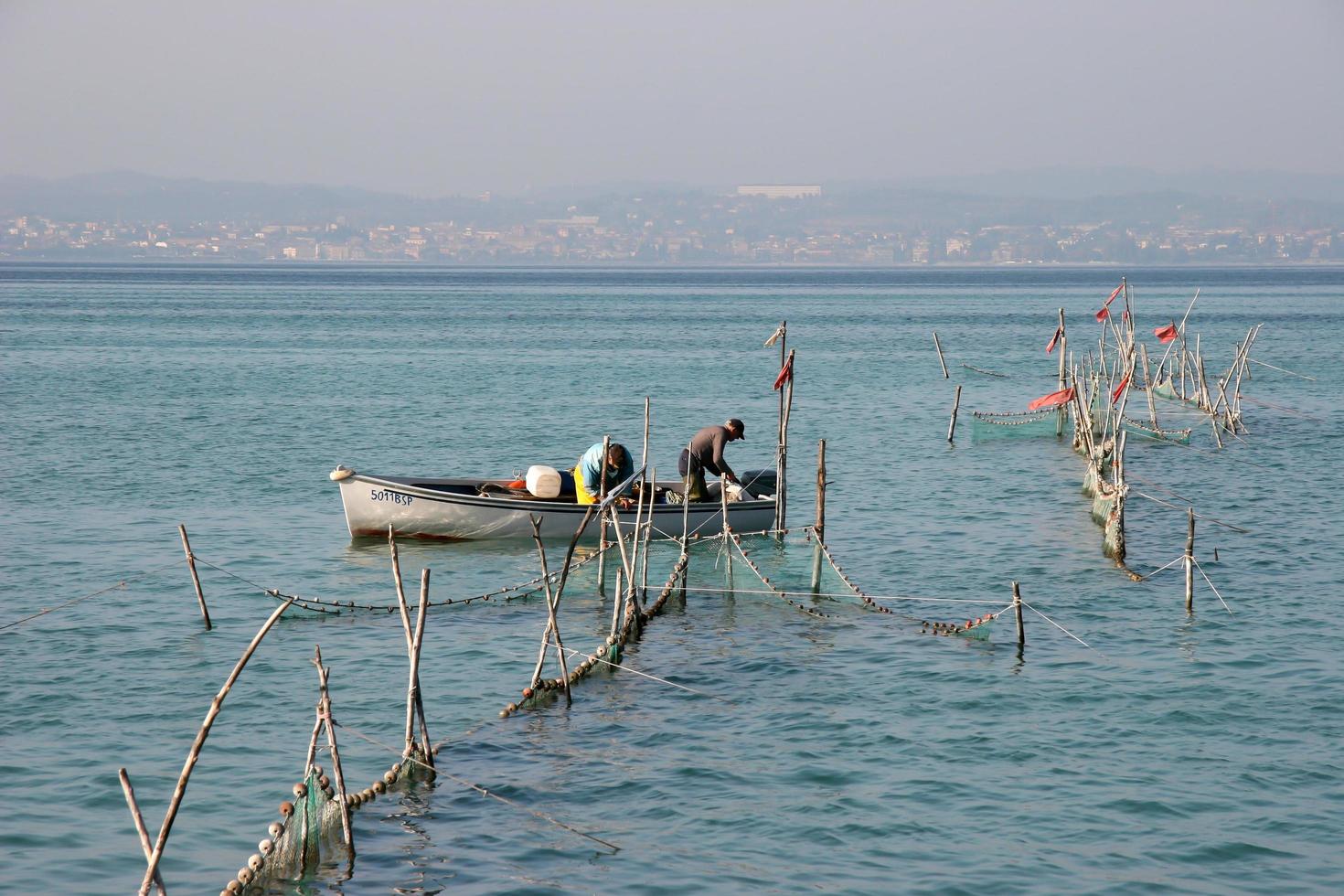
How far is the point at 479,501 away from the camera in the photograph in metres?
22.5

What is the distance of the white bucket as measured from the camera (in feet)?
74.1

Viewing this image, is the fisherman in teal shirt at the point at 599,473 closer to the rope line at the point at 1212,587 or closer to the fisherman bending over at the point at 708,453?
the fisherman bending over at the point at 708,453

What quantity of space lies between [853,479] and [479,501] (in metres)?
11.4

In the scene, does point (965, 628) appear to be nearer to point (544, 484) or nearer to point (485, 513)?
point (544, 484)

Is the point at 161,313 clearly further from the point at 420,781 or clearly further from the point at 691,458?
the point at 420,781

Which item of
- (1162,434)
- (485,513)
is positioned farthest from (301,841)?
(1162,434)

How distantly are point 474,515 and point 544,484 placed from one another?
4.06 ft

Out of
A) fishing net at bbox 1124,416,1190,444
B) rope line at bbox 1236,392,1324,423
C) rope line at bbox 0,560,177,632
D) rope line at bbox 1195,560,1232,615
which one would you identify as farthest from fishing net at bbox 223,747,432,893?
rope line at bbox 1236,392,1324,423

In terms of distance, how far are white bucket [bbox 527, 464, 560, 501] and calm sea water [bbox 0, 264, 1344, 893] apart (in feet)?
3.36

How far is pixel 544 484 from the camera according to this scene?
22.6m

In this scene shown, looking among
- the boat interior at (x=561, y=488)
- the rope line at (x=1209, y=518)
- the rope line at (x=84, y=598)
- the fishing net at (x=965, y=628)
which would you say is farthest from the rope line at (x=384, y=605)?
the rope line at (x=1209, y=518)

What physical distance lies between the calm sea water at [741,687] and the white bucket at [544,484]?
1.03 meters

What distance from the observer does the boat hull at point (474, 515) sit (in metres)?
22.2

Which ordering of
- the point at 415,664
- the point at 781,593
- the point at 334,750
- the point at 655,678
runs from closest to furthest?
the point at 334,750
the point at 415,664
the point at 655,678
the point at 781,593
